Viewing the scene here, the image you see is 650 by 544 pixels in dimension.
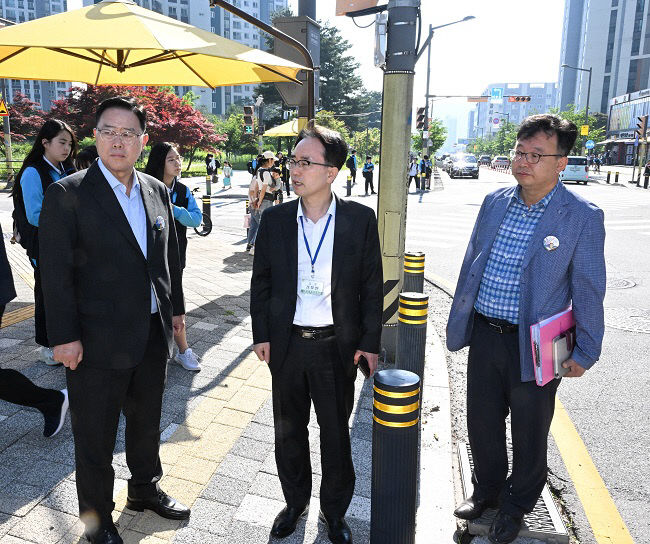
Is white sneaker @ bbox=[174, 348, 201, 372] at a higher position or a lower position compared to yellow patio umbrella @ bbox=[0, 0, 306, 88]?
lower

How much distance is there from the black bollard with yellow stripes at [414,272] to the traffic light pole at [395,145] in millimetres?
237

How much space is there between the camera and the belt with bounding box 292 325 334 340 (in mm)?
2580

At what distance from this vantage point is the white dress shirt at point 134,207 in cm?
244

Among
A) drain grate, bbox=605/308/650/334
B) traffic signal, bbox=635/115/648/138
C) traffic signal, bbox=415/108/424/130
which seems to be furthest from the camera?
traffic signal, bbox=635/115/648/138

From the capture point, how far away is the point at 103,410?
2.47m

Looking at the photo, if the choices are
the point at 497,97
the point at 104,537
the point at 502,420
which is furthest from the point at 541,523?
the point at 497,97

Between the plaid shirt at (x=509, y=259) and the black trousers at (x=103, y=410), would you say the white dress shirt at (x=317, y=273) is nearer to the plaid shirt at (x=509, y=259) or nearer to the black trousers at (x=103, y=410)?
the black trousers at (x=103, y=410)

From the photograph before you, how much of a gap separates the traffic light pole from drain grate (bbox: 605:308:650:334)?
3.08 meters

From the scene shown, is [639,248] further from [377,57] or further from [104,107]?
[104,107]

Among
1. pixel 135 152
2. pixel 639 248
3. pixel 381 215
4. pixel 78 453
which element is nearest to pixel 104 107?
pixel 135 152

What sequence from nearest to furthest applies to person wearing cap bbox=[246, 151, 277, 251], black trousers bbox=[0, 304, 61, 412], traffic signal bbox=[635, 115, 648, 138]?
black trousers bbox=[0, 304, 61, 412], person wearing cap bbox=[246, 151, 277, 251], traffic signal bbox=[635, 115, 648, 138]

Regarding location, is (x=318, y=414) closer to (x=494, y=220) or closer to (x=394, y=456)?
(x=394, y=456)

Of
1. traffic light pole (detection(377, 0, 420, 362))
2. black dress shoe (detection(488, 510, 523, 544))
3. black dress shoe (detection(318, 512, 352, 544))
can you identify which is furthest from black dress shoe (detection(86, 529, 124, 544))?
traffic light pole (detection(377, 0, 420, 362))

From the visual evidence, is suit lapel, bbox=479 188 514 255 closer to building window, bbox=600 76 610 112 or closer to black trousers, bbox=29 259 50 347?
black trousers, bbox=29 259 50 347
